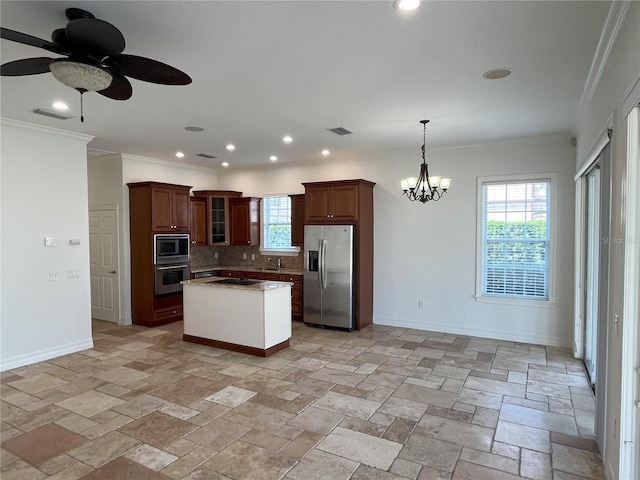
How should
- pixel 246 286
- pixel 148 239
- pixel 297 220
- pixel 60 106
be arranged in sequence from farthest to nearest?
pixel 297 220 < pixel 148 239 < pixel 246 286 < pixel 60 106

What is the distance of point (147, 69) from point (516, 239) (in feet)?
17.1

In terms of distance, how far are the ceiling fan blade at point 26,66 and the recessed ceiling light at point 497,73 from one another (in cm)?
317

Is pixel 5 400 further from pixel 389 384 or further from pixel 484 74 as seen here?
pixel 484 74

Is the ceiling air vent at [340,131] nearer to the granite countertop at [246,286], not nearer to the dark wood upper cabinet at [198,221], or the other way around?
the granite countertop at [246,286]

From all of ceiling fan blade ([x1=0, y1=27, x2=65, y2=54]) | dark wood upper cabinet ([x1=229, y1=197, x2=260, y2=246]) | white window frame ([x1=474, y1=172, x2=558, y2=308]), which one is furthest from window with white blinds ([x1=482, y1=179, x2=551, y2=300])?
ceiling fan blade ([x1=0, y1=27, x2=65, y2=54])

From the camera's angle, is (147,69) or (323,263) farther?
(323,263)

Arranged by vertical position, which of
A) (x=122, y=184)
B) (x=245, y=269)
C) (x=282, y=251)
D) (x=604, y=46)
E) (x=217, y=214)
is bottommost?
(x=245, y=269)

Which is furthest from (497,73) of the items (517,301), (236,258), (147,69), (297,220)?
(236,258)

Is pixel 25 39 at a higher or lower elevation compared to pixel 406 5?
lower

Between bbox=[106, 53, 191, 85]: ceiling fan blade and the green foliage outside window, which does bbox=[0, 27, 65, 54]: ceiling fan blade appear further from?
the green foliage outside window

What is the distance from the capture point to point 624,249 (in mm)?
2135

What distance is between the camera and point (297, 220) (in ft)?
23.4

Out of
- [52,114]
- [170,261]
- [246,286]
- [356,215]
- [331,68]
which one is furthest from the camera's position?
[170,261]

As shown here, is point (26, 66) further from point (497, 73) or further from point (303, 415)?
point (497, 73)
